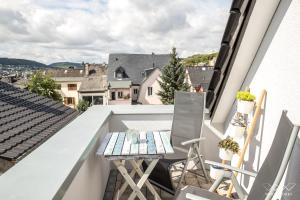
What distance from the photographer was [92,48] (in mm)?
83500

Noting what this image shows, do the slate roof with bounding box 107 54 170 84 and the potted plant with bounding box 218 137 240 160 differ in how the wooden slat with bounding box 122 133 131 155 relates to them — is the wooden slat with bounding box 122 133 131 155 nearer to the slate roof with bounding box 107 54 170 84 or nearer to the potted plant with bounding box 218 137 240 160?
the potted plant with bounding box 218 137 240 160

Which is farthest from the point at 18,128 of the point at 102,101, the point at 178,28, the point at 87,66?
the point at 178,28

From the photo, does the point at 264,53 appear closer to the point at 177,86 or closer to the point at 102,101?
the point at 177,86

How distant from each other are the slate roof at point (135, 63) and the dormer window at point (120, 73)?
386 millimetres

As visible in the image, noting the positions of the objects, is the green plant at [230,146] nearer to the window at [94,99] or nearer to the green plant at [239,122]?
the green plant at [239,122]

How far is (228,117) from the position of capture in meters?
4.04

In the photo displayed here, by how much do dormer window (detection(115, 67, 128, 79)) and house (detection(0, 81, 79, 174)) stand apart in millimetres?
26302

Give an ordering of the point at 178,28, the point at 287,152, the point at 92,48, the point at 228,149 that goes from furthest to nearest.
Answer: the point at 92,48, the point at 178,28, the point at 228,149, the point at 287,152

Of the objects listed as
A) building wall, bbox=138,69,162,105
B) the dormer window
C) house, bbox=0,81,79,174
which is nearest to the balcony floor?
house, bbox=0,81,79,174

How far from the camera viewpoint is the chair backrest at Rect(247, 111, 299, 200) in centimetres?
153

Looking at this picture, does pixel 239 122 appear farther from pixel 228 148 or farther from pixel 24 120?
pixel 24 120

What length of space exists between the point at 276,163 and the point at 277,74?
53.5 inches

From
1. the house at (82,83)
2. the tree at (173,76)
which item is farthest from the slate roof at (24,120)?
the house at (82,83)

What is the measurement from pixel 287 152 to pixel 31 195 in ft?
4.59
